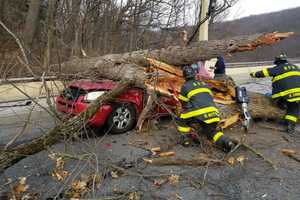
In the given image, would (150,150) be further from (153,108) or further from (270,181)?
(270,181)

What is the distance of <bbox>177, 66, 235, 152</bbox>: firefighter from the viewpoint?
5023mm

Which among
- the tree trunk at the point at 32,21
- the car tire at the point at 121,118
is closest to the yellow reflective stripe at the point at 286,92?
the car tire at the point at 121,118

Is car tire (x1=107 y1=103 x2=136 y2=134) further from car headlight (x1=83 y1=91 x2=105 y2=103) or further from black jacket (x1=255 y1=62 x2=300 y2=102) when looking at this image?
black jacket (x1=255 y1=62 x2=300 y2=102)

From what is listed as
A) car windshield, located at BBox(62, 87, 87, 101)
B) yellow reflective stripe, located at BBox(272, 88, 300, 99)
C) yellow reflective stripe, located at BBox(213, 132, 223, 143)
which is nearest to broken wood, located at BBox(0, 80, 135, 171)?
car windshield, located at BBox(62, 87, 87, 101)

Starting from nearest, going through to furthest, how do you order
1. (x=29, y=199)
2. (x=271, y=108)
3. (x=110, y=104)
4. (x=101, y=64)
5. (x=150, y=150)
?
(x=29, y=199) → (x=150, y=150) → (x=110, y=104) → (x=271, y=108) → (x=101, y=64)

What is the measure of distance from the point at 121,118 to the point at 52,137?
1.88 metres

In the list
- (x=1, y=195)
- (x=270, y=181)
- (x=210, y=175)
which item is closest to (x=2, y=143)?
(x=1, y=195)

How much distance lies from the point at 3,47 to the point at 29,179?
29.2ft

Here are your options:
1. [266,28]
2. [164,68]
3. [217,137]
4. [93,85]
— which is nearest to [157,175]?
[217,137]

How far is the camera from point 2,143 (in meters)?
5.38

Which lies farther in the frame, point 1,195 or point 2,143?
point 2,143

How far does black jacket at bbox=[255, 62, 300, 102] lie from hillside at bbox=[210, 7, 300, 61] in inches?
628

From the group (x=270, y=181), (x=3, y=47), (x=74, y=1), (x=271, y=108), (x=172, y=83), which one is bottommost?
(x=270, y=181)

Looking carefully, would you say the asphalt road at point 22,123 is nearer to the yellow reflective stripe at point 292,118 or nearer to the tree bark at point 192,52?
the tree bark at point 192,52
